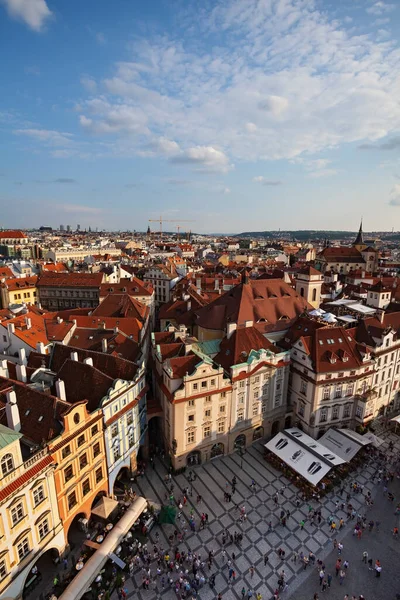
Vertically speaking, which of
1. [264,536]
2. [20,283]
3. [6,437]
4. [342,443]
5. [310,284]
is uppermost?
[310,284]

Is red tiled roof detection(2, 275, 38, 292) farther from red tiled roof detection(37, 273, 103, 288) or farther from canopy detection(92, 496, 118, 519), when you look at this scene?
canopy detection(92, 496, 118, 519)

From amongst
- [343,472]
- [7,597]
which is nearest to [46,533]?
[7,597]

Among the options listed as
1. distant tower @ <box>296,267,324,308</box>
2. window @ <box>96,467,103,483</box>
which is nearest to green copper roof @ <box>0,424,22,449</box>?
window @ <box>96,467,103,483</box>

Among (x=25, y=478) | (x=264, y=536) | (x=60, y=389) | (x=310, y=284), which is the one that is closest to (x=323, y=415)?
(x=264, y=536)

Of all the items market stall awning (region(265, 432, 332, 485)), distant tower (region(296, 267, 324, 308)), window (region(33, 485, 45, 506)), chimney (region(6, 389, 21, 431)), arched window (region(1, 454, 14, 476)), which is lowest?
market stall awning (region(265, 432, 332, 485))

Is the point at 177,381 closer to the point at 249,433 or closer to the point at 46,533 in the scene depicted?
the point at 249,433

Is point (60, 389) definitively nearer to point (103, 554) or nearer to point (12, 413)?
point (12, 413)
